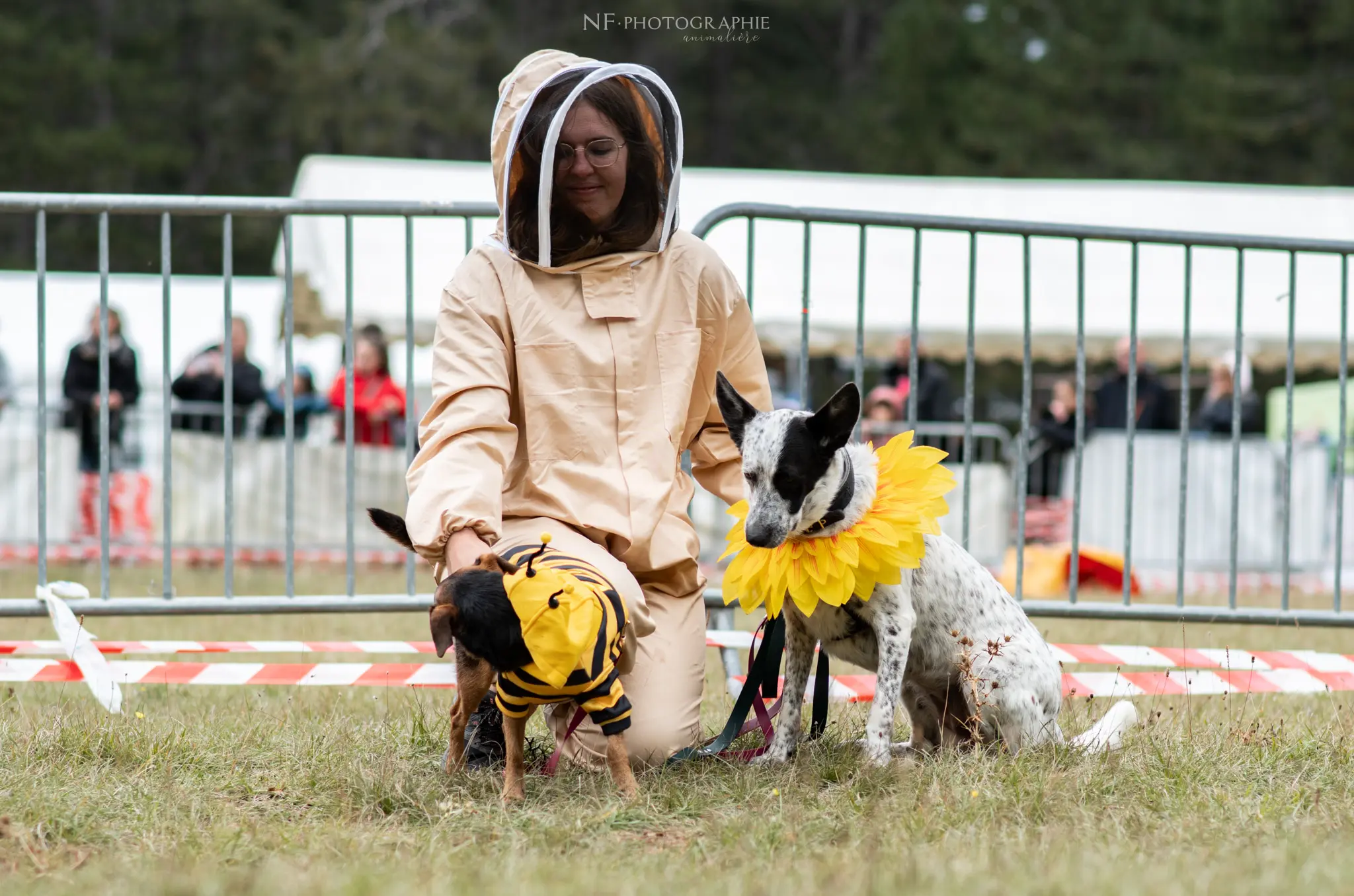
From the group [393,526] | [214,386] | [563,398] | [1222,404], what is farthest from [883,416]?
[393,526]

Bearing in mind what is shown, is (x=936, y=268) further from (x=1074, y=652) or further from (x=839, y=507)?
(x=839, y=507)

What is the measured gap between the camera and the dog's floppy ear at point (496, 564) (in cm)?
296

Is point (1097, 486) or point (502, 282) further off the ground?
point (502, 282)

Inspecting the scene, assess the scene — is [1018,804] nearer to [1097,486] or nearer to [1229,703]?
[1229,703]

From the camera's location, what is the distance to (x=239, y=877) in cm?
248

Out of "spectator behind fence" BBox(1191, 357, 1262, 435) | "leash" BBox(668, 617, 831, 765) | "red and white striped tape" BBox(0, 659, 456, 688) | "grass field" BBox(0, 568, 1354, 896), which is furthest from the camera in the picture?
"spectator behind fence" BBox(1191, 357, 1262, 435)

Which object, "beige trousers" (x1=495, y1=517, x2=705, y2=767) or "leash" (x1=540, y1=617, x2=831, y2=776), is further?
"leash" (x1=540, y1=617, x2=831, y2=776)

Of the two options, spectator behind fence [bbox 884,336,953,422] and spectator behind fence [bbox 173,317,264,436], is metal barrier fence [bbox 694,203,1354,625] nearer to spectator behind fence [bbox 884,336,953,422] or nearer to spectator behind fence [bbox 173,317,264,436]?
spectator behind fence [bbox 884,336,953,422]

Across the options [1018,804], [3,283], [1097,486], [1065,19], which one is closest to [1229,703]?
[1018,804]

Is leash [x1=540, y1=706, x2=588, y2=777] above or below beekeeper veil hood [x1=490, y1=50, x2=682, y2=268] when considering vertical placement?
below

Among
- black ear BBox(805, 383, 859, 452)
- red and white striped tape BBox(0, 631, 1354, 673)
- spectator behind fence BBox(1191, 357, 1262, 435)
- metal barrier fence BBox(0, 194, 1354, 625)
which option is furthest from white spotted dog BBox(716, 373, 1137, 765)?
spectator behind fence BBox(1191, 357, 1262, 435)

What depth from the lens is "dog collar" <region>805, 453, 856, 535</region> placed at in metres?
3.34

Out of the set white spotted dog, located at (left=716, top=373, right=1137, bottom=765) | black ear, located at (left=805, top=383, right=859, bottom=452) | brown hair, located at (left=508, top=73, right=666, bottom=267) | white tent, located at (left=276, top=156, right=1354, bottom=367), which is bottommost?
white spotted dog, located at (left=716, top=373, right=1137, bottom=765)

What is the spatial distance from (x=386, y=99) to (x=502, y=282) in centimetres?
2440
